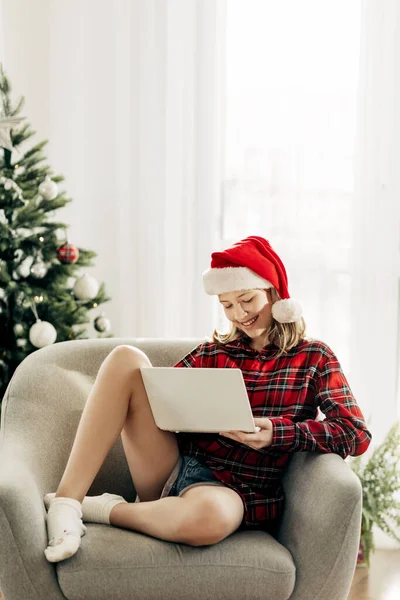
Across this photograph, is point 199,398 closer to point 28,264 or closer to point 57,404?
point 57,404

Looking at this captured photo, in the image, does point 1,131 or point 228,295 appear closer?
point 228,295

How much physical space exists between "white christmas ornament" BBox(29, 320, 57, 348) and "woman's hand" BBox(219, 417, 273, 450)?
90 centimetres

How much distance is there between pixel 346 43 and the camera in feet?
9.88

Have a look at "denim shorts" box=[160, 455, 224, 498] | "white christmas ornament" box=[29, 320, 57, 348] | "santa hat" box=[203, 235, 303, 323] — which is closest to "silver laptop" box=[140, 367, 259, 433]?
"denim shorts" box=[160, 455, 224, 498]

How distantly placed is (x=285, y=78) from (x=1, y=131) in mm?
1126

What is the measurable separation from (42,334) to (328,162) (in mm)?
1255

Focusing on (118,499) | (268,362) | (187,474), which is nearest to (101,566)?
(118,499)

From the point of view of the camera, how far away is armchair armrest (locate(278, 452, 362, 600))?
5.78 ft

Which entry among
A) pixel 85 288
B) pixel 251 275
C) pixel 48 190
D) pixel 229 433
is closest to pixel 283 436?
pixel 229 433

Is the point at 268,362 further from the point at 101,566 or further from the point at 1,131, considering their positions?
the point at 1,131

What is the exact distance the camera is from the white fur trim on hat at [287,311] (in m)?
2.13

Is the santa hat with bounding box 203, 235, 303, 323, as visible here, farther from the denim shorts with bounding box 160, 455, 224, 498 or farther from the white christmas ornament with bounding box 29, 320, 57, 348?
the white christmas ornament with bounding box 29, 320, 57, 348

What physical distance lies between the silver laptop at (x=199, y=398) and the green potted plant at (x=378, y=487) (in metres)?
1.05

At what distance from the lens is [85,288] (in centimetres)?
283
